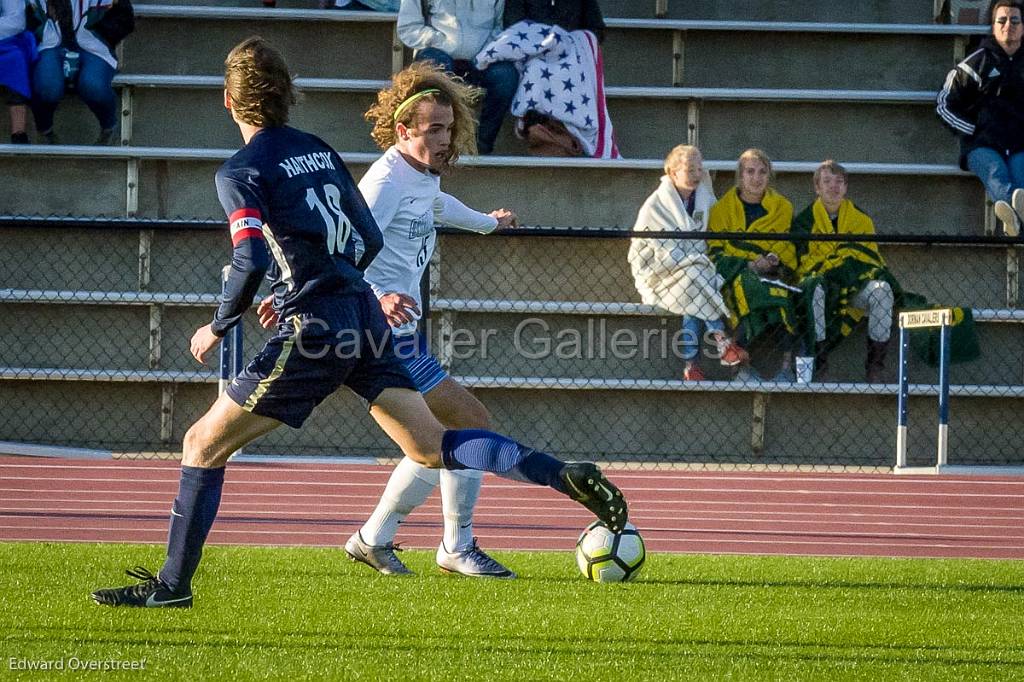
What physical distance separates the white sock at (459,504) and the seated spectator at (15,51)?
20.8ft

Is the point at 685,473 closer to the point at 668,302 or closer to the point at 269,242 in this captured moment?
the point at 668,302

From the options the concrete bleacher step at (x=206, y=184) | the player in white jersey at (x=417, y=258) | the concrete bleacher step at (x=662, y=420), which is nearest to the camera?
the player in white jersey at (x=417, y=258)

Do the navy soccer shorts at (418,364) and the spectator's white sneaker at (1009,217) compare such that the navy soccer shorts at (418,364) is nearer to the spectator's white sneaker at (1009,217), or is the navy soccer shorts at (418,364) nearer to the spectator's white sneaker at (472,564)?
the spectator's white sneaker at (472,564)

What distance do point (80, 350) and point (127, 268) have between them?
2.25ft

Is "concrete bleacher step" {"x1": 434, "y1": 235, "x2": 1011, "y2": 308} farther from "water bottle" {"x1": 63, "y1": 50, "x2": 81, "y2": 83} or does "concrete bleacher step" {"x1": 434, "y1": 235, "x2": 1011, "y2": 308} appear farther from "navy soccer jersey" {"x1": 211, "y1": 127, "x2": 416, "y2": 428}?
"navy soccer jersey" {"x1": 211, "y1": 127, "x2": 416, "y2": 428}

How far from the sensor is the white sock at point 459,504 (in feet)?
17.8

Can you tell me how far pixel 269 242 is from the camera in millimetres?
4320

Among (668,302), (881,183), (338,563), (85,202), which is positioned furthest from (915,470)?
(85,202)

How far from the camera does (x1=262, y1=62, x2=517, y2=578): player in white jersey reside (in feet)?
17.3

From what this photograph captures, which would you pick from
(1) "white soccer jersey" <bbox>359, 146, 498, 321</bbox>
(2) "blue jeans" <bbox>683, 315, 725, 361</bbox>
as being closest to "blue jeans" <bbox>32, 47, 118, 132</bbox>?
(2) "blue jeans" <bbox>683, 315, 725, 361</bbox>

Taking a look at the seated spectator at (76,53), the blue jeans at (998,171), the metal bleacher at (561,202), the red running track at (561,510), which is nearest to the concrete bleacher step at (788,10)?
the metal bleacher at (561,202)

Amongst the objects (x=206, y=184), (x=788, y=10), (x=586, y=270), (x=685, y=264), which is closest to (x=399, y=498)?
(x=685, y=264)

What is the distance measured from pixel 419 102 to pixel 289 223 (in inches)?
46.8

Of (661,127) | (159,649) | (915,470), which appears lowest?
(915,470)
